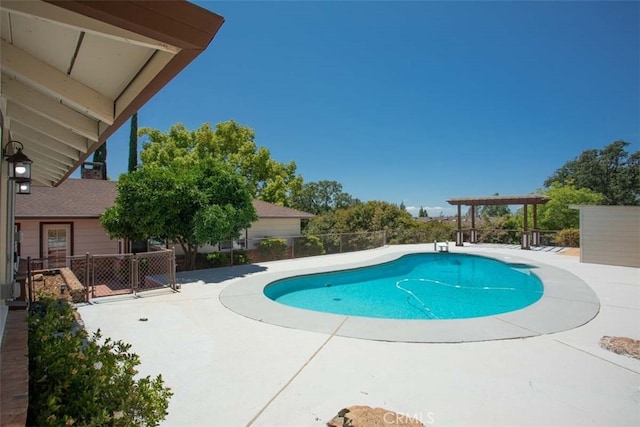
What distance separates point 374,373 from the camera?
393 cm

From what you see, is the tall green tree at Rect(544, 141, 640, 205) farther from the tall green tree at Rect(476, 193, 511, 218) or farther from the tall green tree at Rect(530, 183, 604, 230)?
the tall green tree at Rect(476, 193, 511, 218)

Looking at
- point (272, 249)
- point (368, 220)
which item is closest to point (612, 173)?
point (368, 220)

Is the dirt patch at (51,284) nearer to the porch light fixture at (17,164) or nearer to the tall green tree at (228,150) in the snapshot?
the porch light fixture at (17,164)

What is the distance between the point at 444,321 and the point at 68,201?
47.2ft

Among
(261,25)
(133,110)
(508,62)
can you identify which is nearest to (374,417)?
(133,110)

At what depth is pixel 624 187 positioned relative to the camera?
121 feet

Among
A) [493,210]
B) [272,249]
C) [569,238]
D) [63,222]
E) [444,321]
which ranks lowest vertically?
[444,321]

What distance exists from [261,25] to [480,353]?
12.7 metres

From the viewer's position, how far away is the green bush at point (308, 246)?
15203 mm

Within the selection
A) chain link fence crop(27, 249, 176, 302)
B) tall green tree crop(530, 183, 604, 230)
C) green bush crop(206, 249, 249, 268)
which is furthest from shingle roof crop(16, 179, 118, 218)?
tall green tree crop(530, 183, 604, 230)

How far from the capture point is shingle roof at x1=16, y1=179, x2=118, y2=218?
11.2m

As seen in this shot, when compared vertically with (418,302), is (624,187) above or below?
above

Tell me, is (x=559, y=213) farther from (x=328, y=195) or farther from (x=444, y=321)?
(x=328, y=195)

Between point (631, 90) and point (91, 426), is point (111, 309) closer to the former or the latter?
point (91, 426)
